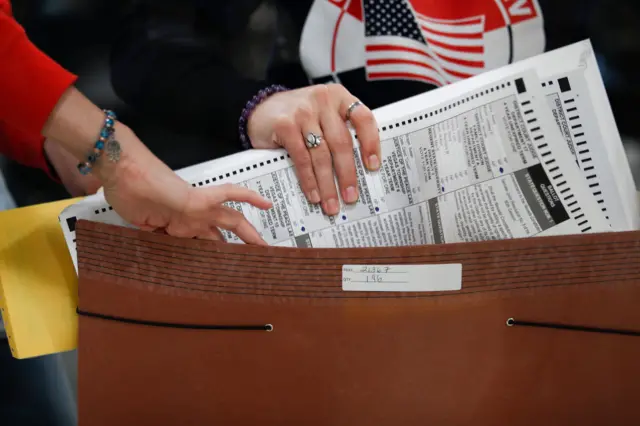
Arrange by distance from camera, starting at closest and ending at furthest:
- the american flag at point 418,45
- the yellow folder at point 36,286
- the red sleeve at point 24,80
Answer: the red sleeve at point 24,80
the yellow folder at point 36,286
the american flag at point 418,45

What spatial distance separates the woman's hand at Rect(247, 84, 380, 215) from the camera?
1.81 feet

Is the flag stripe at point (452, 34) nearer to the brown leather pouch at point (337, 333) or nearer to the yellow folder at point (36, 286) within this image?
the brown leather pouch at point (337, 333)

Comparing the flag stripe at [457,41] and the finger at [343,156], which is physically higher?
the flag stripe at [457,41]

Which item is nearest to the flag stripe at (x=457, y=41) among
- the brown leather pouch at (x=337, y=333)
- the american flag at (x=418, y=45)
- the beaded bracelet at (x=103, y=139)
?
the american flag at (x=418, y=45)

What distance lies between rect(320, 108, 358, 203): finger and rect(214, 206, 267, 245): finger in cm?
9

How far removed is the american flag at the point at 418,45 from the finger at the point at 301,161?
0.50 ft

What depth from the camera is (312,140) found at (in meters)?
0.55

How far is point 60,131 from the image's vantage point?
0.45 metres

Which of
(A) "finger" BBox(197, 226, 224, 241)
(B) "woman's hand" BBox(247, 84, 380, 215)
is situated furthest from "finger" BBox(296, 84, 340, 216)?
(A) "finger" BBox(197, 226, 224, 241)

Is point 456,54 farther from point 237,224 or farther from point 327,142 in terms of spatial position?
point 237,224

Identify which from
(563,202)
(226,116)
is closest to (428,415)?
(563,202)

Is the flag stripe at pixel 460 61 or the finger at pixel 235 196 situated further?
the flag stripe at pixel 460 61

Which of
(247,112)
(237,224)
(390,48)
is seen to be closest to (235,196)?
(237,224)

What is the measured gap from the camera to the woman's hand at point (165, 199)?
1.55ft
